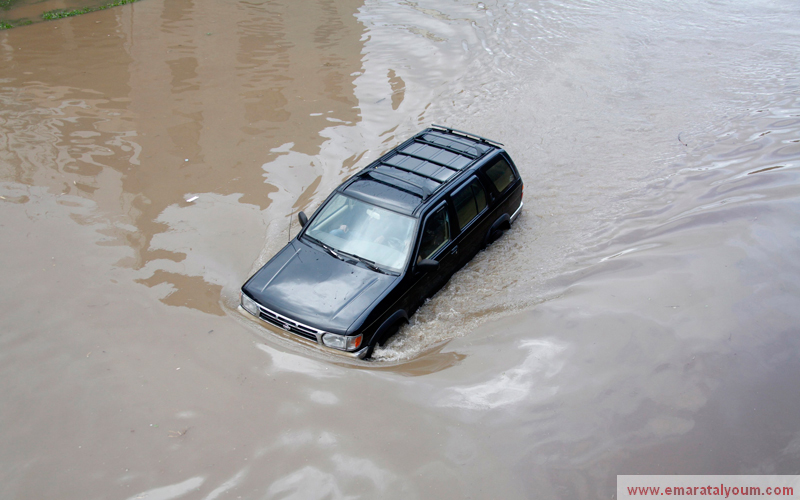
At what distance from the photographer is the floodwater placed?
14.3 ft

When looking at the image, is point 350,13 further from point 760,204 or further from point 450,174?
point 760,204

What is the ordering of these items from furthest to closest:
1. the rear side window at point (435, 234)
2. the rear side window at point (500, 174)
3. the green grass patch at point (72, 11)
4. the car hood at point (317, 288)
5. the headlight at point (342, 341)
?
the green grass patch at point (72, 11), the rear side window at point (500, 174), the rear side window at point (435, 234), the car hood at point (317, 288), the headlight at point (342, 341)

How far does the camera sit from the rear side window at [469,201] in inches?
257

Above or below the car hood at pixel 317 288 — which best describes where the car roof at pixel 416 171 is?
above

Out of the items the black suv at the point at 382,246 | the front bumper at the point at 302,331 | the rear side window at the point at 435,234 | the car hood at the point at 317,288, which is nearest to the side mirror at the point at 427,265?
the black suv at the point at 382,246

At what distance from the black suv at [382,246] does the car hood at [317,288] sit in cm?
1

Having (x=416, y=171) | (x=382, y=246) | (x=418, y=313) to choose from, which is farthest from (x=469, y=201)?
(x=418, y=313)

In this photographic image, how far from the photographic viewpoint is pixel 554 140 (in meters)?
10.4

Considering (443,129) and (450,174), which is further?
(443,129)

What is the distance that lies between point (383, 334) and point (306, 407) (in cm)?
119

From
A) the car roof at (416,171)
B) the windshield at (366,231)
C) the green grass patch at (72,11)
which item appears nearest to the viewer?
the windshield at (366,231)

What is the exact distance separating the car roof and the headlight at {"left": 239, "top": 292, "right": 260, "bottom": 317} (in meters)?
1.72

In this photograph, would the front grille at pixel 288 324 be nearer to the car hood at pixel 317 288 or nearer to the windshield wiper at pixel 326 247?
the car hood at pixel 317 288

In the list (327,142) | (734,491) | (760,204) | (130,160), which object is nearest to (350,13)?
(327,142)
